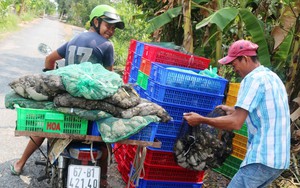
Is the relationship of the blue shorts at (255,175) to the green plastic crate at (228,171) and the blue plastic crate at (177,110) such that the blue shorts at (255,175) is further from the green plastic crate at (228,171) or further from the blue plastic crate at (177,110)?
the green plastic crate at (228,171)

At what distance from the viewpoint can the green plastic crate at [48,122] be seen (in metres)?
3.13

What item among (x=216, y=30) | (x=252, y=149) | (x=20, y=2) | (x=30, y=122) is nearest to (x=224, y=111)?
(x=252, y=149)

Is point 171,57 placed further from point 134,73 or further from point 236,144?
point 236,144

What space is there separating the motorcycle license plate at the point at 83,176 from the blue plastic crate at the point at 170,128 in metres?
0.99

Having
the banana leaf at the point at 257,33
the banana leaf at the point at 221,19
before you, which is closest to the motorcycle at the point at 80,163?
the banana leaf at the point at 221,19

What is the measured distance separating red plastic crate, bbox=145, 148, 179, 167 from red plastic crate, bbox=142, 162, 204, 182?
0.05 m

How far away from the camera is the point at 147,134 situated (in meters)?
3.52

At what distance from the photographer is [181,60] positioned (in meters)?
4.71

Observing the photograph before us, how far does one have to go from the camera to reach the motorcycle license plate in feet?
10.9

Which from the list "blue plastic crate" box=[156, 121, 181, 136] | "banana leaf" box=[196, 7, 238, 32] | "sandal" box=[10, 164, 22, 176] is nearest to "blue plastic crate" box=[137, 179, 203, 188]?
"blue plastic crate" box=[156, 121, 181, 136]

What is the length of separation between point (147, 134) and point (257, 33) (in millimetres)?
2705

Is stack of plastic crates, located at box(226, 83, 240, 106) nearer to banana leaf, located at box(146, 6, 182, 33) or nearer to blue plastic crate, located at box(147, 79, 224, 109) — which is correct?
blue plastic crate, located at box(147, 79, 224, 109)

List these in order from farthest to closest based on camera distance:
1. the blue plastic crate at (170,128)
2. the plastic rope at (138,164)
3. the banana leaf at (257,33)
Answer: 1. the banana leaf at (257,33)
2. the blue plastic crate at (170,128)
3. the plastic rope at (138,164)

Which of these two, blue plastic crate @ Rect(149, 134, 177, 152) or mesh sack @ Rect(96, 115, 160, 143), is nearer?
mesh sack @ Rect(96, 115, 160, 143)
